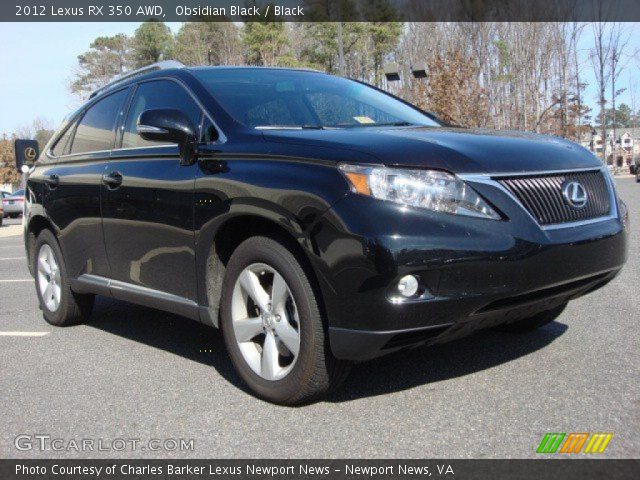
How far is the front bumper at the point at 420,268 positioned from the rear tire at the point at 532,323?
4.19 feet

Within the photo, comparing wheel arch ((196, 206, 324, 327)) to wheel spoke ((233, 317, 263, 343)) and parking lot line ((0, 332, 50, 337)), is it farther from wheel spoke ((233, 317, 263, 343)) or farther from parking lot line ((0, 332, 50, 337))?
parking lot line ((0, 332, 50, 337))

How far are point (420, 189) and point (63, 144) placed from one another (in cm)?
368

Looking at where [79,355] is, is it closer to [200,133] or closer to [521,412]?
[200,133]

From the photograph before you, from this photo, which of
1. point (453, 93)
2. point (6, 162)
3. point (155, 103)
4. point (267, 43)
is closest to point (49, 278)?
point (155, 103)

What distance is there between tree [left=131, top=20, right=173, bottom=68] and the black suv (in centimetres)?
4753

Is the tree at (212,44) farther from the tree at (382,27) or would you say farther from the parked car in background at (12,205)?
the parked car in background at (12,205)

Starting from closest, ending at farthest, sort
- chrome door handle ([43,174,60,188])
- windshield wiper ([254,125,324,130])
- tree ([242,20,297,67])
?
windshield wiper ([254,125,324,130]) → chrome door handle ([43,174,60,188]) → tree ([242,20,297,67])

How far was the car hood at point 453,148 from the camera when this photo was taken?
302 centimetres

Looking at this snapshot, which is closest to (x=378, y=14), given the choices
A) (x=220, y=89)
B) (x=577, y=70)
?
(x=577, y=70)

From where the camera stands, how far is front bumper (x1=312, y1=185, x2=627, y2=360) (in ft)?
9.38

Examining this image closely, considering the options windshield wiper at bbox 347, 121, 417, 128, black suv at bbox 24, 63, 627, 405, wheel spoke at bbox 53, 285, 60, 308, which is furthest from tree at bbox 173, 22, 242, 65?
windshield wiper at bbox 347, 121, 417, 128

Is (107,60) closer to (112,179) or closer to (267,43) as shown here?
(267,43)

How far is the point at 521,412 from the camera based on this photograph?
10.0 feet

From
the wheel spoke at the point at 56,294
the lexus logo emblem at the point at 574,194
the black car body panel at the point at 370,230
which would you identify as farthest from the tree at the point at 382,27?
the lexus logo emblem at the point at 574,194
